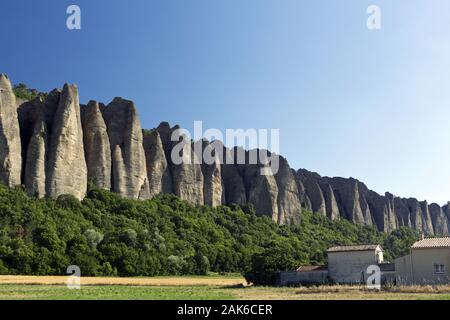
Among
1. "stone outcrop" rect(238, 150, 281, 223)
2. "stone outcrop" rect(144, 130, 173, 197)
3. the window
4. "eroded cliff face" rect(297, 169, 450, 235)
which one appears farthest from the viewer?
"eroded cliff face" rect(297, 169, 450, 235)

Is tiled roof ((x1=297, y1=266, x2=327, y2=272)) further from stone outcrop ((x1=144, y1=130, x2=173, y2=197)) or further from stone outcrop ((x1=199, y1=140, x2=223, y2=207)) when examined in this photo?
stone outcrop ((x1=199, y1=140, x2=223, y2=207))

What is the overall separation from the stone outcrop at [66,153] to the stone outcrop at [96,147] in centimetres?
379

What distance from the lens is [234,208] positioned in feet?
407

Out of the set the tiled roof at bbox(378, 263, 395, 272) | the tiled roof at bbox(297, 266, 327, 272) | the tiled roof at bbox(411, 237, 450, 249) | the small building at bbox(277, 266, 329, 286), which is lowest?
the small building at bbox(277, 266, 329, 286)

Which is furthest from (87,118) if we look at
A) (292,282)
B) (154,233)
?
(292,282)

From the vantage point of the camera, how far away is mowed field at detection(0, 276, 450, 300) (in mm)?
34597

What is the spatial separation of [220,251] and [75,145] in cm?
2873

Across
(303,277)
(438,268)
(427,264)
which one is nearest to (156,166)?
(303,277)

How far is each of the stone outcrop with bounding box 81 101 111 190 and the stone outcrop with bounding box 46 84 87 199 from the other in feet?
12.4

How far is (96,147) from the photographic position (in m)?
94.4

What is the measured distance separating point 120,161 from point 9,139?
23054 millimetres

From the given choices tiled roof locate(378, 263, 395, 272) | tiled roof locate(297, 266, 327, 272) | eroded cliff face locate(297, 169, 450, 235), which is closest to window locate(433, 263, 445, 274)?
tiled roof locate(378, 263, 395, 272)

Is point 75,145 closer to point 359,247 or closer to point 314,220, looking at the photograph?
point 359,247

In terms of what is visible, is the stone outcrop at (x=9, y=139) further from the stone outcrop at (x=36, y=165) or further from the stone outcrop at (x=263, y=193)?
the stone outcrop at (x=263, y=193)
